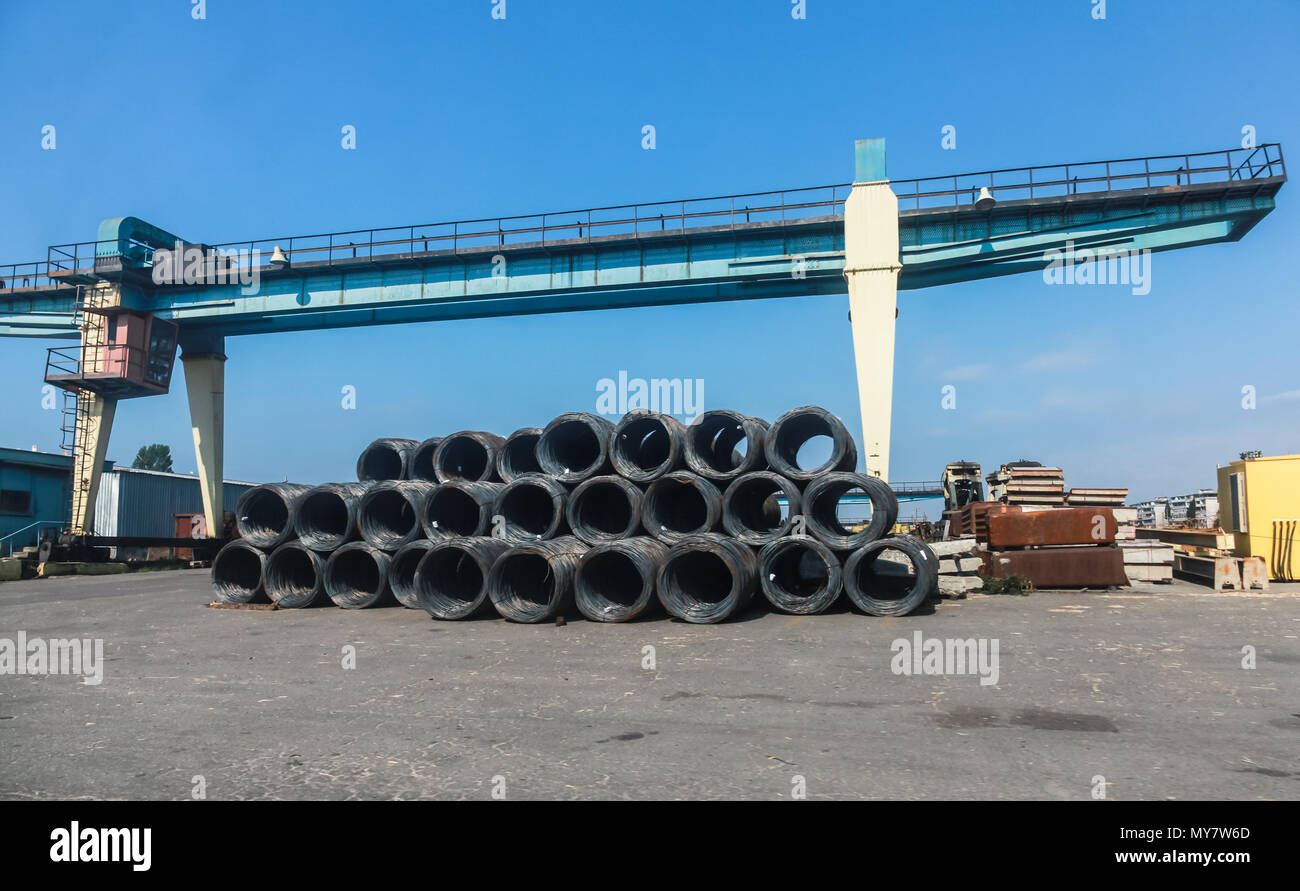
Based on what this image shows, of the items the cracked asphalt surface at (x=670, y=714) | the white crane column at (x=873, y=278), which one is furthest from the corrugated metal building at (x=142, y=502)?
the cracked asphalt surface at (x=670, y=714)

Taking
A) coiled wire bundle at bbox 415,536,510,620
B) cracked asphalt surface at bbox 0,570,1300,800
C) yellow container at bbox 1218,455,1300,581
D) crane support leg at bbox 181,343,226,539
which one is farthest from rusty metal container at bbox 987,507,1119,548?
crane support leg at bbox 181,343,226,539

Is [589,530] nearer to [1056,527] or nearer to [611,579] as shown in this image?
[611,579]

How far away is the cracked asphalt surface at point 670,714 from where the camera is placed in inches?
Answer: 174

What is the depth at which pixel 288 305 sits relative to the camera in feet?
82.0

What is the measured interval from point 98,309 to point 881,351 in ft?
81.2

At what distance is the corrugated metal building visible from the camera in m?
32.7

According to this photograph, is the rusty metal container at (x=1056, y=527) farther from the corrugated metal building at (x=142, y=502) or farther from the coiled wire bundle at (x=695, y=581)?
the corrugated metal building at (x=142, y=502)

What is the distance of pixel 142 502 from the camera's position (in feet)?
113

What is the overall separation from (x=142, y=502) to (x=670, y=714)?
A: 36.4 meters

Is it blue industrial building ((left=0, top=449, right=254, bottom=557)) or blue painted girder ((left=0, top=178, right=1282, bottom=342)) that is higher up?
blue painted girder ((left=0, top=178, right=1282, bottom=342))

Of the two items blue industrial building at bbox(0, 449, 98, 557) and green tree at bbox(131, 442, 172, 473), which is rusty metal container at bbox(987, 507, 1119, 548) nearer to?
blue industrial building at bbox(0, 449, 98, 557)

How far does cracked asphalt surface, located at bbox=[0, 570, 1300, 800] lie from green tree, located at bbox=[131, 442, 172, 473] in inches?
3662

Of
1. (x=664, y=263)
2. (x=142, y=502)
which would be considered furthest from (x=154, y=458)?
(x=664, y=263)
